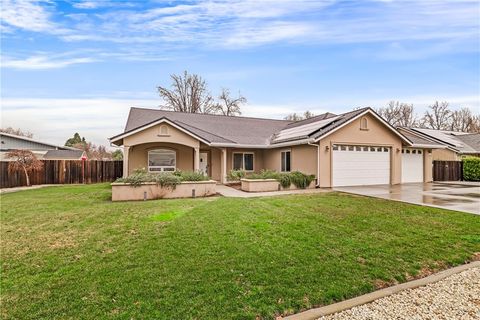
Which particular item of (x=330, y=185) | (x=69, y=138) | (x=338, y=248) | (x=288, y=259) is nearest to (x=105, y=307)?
(x=288, y=259)

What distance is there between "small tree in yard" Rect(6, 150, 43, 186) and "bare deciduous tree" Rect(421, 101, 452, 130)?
5320cm

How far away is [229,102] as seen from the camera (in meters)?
38.2

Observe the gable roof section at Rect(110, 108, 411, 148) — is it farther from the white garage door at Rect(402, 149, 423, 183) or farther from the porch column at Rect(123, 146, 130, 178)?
the white garage door at Rect(402, 149, 423, 183)

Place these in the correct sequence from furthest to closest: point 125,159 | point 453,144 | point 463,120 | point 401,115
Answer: point 401,115 < point 463,120 < point 453,144 < point 125,159

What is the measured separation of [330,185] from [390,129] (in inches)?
224

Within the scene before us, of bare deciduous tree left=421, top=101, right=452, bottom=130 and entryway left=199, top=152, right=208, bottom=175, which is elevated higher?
bare deciduous tree left=421, top=101, right=452, bottom=130

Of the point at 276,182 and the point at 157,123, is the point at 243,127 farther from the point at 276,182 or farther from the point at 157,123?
the point at 276,182

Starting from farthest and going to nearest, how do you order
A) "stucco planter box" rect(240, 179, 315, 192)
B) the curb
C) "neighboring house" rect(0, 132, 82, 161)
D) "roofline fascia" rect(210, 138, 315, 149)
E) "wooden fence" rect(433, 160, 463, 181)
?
"neighboring house" rect(0, 132, 82, 161) → "wooden fence" rect(433, 160, 463, 181) → "roofline fascia" rect(210, 138, 315, 149) → "stucco planter box" rect(240, 179, 315, 192) → the curb

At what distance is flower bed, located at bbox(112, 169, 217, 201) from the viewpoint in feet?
35.7

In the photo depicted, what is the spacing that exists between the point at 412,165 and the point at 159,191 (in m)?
16.9

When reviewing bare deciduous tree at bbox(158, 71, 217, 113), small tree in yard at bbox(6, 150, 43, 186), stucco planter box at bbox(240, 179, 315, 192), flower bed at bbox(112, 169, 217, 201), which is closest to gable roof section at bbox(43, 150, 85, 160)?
bare deciduous tree at bbox(158, 71, 217, 113)

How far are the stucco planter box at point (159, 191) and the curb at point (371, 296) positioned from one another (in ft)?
29.3

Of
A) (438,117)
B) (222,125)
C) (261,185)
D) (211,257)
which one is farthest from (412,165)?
(438,117)

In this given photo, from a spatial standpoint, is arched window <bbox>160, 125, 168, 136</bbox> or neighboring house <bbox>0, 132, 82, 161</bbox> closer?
arched window <bbox>160, 125, 168, 136</bbox>
